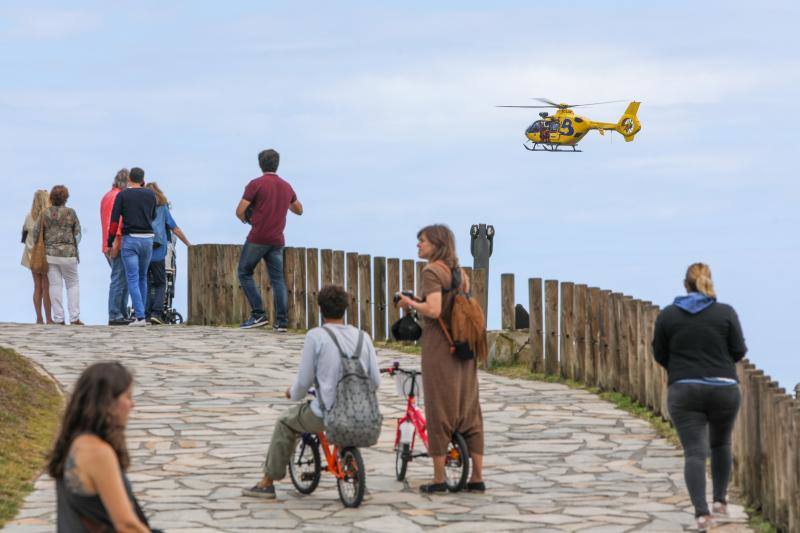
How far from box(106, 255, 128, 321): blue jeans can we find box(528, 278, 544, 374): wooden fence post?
7.12m

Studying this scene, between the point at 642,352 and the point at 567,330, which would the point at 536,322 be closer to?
the point at 567,330

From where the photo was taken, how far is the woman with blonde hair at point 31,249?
72.9 ft

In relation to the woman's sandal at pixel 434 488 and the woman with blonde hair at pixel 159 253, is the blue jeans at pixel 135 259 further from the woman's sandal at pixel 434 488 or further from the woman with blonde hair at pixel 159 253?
the woman's sandal at pixel 434 488

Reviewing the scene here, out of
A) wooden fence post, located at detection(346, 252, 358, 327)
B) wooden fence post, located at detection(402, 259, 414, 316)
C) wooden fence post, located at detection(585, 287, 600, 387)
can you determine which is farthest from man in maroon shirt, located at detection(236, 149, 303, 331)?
wooden fence post, located at detection(585, 287, 600, 387)

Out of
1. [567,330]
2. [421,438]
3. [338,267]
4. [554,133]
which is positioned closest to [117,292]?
[338,267]

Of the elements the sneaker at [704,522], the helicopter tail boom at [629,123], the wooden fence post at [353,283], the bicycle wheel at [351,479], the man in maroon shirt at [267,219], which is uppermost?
the helicopter tail boom at [629,123]

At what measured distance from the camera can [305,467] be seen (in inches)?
408

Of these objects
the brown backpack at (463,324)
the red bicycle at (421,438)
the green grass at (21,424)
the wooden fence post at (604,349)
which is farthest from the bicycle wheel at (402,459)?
the wooden fence post at (604,349)

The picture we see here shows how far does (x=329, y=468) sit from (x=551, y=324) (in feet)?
25.7

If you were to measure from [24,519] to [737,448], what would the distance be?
5.55 metres

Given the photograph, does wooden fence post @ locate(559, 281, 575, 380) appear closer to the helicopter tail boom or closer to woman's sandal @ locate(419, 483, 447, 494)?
woman's sandal @ locate(419, 483, 447, 494)

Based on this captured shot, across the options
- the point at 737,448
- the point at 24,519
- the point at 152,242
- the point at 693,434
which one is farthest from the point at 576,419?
the point at 152,242

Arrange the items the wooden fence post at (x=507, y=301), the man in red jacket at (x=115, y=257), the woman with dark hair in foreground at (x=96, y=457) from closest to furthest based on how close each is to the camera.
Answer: the woman with dark hair in foreground at (x=96, y=457), the wooden fence post at (x=507, y=301), the man in red jacket at (x=115, y=257)

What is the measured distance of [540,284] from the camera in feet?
57.4
